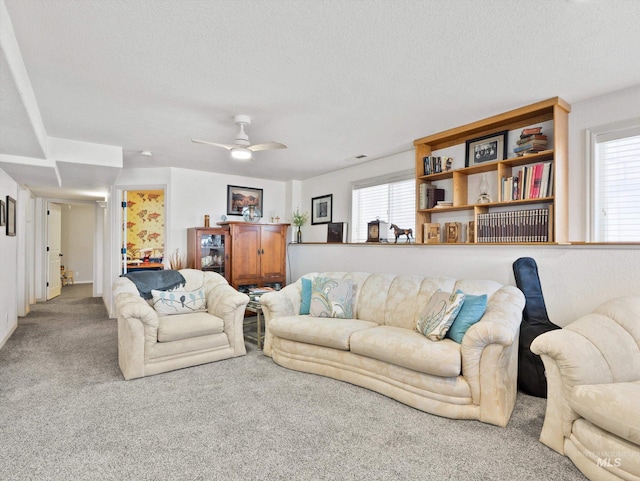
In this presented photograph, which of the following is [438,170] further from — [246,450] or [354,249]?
[246,450]

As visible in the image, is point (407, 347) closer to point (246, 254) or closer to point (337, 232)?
point (337, 232)

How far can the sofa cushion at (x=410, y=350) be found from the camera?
2.38 metres

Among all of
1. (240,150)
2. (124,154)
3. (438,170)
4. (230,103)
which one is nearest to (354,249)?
(438,170)

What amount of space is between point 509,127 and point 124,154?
14.4ft

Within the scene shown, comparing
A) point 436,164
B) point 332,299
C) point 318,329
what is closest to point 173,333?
point 318,329

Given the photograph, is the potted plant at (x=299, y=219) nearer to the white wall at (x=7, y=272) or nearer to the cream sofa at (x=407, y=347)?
the cream sofa at (x=407, y=347)

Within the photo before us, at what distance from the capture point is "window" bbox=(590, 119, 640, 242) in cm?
276

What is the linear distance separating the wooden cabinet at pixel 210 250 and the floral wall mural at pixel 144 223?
110 inches

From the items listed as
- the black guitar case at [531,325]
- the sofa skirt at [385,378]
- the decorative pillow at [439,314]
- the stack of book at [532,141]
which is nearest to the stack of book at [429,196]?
the stack of book at [532,141]

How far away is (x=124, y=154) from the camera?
4.55m

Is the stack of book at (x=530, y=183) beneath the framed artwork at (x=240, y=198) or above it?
beneath

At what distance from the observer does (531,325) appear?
114 inches

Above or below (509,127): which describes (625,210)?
below

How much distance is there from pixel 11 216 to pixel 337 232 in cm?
425
